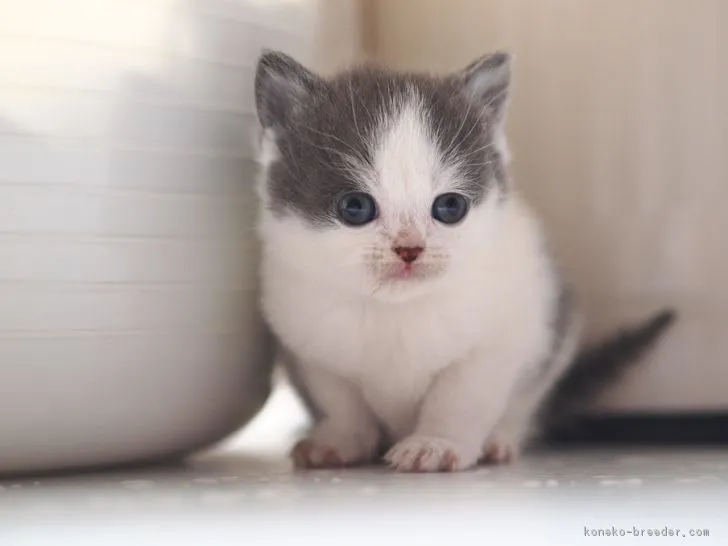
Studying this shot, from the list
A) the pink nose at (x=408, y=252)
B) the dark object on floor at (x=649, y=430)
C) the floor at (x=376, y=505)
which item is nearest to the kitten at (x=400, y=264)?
the pink nose at (x=408, y=252)

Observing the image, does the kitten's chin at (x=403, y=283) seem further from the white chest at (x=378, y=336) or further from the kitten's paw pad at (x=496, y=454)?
the kitten's paw pad at (x=496, y=454)

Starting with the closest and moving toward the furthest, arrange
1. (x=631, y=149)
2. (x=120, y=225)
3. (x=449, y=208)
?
(x=120, y=225) → (x=449, y=208) → (x=631, y=149)

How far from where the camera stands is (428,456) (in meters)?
1.14

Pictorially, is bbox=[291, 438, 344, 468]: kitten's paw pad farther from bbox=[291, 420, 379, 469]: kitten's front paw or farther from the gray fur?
the gray fur

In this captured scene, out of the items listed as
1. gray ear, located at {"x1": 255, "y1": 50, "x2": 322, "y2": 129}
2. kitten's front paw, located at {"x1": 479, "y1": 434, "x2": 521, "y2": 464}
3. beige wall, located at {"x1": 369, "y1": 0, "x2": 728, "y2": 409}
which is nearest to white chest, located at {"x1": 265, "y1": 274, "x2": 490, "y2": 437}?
kitten's front paw, located at {"x1": 479, "y1": 434, "x2": 521, "y2": 464}

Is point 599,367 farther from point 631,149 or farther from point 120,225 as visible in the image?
point 120,225

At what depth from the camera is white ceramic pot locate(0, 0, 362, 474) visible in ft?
3.32

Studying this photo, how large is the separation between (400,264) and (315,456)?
0.28 m

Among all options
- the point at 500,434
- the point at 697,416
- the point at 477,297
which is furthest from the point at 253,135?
the point at 697,416

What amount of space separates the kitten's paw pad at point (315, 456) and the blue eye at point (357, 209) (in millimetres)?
289

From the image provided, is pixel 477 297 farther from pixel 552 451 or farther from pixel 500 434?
pixel 552 451

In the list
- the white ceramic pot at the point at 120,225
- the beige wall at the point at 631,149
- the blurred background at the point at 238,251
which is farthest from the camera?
the beige wall at the point at 631,149

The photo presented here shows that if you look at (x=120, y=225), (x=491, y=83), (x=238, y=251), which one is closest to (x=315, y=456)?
(x=238, y=251)

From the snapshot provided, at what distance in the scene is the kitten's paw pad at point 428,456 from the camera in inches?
44.8
